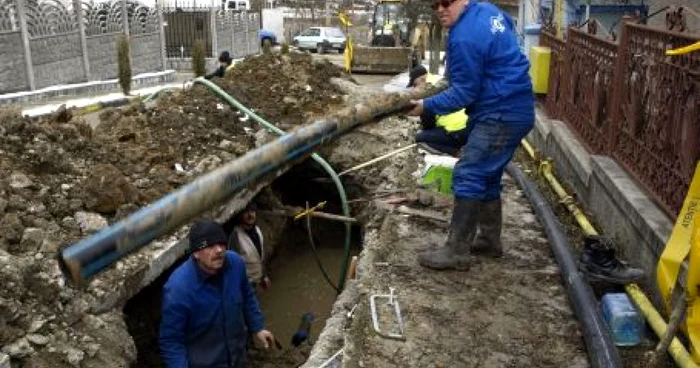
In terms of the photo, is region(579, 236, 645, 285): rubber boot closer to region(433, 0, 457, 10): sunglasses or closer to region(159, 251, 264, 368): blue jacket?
region(433, 0, 457, 10): sunglasses

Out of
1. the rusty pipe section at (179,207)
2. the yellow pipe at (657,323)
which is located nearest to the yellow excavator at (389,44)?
the yellow pipe at (657,323)

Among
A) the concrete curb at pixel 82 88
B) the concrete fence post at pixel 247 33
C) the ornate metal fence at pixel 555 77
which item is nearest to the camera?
the ornate metal fence at pixel 555 77

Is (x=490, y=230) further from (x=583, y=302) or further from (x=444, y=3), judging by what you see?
(x=444, y=3)

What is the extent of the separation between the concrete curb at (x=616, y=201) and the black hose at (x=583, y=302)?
470 mm

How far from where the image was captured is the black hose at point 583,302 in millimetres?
3113

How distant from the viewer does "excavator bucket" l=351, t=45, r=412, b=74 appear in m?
21.4

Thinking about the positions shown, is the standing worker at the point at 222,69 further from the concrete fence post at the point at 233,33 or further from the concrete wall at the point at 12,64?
the concrete fence post at the point at 233,33

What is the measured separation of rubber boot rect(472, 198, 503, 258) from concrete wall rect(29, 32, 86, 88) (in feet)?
45.5

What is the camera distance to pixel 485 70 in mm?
3922

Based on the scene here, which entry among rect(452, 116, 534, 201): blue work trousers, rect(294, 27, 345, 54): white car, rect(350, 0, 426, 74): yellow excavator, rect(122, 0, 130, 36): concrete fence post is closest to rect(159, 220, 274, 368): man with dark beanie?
rect(452, 116, 534, 201): blue work trousers

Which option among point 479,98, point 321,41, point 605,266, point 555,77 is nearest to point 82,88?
point 555,77

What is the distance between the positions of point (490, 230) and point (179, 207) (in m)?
3.33

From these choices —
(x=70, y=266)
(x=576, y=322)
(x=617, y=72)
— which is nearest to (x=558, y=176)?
(x=617, y=72)

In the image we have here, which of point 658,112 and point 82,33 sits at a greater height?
point 82,33
